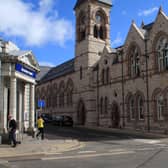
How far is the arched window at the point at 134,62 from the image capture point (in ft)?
115

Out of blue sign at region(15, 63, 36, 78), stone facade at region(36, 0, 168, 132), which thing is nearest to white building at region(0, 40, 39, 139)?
blue sign at region(15, 63, 36, 78)

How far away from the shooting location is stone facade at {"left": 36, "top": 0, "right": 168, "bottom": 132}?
31672 millimetres

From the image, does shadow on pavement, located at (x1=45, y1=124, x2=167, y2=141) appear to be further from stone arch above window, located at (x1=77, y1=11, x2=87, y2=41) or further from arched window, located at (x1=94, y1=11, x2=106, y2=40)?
stone arch above window, located at (x1=77, y1=11, x2=87, y2=41)

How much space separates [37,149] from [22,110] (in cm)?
759

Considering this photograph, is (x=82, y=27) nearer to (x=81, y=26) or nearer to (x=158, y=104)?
(x=81, y=26)

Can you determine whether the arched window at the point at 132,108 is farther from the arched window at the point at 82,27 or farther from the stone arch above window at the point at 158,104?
the arched window at the point at 82,27

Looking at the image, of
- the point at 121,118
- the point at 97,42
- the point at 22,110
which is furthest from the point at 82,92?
the point at 22,110

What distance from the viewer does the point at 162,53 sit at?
31.5 meters

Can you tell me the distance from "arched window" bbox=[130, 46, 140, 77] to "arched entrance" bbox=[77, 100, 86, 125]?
13.5 metres

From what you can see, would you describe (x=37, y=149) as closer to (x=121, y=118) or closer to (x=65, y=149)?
(x=65, y=149)

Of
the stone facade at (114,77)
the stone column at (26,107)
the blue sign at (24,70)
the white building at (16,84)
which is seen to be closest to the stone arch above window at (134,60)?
the stone facade at (114,77)

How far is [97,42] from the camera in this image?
4681cm

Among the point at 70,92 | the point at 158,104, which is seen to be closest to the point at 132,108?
the point at 158,104

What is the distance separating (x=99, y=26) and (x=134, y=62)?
14465 millimetres
